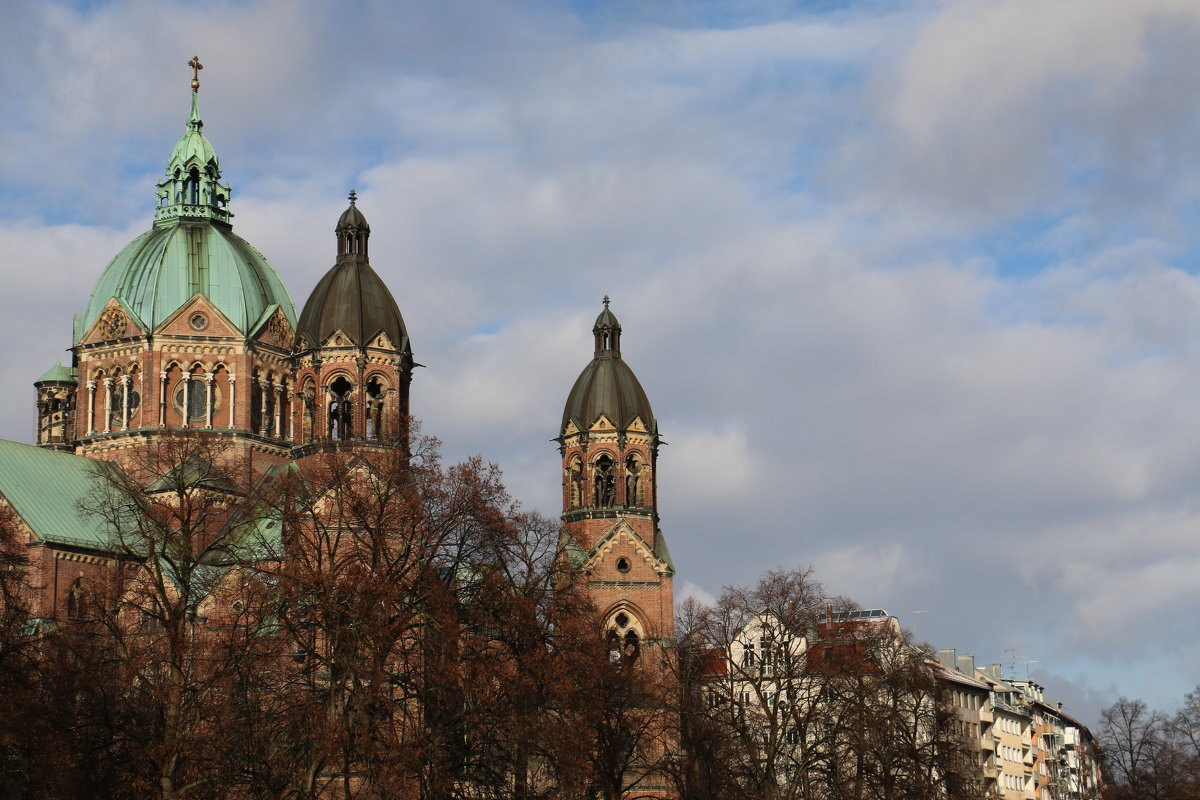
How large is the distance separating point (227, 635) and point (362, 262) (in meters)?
24.6

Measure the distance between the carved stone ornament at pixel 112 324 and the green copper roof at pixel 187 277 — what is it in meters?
0.58

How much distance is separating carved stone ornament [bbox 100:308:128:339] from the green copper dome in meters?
0.58

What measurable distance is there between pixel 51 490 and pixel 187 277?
11.6m

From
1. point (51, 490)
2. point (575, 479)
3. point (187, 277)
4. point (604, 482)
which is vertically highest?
point (187, 277)

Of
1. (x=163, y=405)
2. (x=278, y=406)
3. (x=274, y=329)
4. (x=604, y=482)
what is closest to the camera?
(x=163, y=405)

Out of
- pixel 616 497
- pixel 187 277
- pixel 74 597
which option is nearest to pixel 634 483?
pixel 616 497

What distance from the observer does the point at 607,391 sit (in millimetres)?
77062

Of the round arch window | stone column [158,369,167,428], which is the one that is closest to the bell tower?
the round arch window

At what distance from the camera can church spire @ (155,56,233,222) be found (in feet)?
256

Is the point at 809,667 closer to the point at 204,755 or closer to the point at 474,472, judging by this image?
the point at 474,472

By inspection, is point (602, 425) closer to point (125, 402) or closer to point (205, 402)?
point (205, 402)

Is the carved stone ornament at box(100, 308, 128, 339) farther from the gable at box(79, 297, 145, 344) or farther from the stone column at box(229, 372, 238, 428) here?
the stone column at box(229, 372, 238, 428)

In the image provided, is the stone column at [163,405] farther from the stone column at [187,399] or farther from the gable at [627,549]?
the gable at [627,549]

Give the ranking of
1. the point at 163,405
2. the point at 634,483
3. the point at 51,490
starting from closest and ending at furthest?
the point at 51,490
the point at 163,405
the point at 634,483
